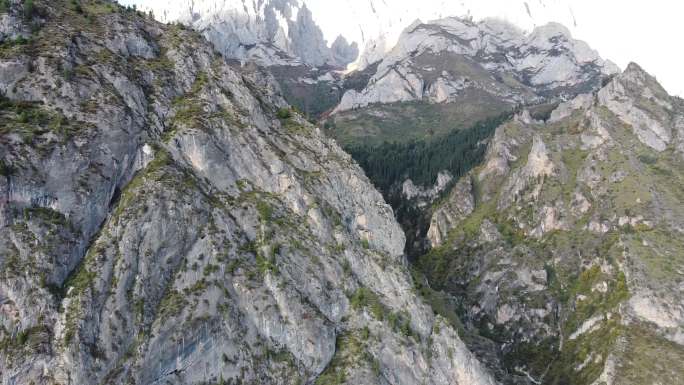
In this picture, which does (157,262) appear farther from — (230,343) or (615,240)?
(615,240)

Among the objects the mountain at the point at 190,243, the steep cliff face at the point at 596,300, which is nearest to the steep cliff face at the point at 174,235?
the mountain at the point at 190,243

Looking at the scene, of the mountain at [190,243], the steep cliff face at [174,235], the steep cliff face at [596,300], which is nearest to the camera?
the steep cliff face at [174,235]

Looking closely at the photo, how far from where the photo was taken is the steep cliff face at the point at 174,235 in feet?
279

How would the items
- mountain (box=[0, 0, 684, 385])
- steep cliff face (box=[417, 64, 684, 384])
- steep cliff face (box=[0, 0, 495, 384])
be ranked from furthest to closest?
steep cliff face (box=[417, 64, 684, 384]), mountain (box=[0, 0, 684, 385]), steep cliff face (box=[0, 0, 495, 384])

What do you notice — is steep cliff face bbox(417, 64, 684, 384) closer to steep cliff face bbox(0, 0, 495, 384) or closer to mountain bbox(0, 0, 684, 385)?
mountain bbox(0, 0, 684, 385)

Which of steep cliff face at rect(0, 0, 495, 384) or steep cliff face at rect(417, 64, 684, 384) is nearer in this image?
steep cliff face at rect(0, 0, 495, 384)

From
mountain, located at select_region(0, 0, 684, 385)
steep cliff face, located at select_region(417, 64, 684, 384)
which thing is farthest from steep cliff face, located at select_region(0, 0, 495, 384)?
steep cliff face, located at select_region(417, 64, 684, 384)

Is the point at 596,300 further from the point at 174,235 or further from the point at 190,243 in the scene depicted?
the point at 174,235

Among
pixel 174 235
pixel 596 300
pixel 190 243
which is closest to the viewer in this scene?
pixel 174 235

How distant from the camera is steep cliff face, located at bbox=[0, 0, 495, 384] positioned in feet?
279

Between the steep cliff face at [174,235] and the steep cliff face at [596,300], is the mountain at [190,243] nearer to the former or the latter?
the steep cliff face at [174,235]

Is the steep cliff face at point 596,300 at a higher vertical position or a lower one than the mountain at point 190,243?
higher

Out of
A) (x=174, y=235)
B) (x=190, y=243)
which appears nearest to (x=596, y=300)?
(x=190, y=243)

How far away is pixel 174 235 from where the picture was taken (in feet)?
320
